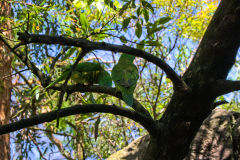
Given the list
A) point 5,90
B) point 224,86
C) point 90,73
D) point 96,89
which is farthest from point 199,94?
point 5,90

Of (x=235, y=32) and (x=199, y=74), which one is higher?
(x=235, y=32)

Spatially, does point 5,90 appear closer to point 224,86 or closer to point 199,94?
point 199,94

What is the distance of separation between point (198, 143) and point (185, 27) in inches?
64.2

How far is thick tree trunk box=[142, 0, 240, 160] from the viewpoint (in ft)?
3.22

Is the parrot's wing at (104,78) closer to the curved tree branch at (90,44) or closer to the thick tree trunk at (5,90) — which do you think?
the curved tree branch at (90,44)

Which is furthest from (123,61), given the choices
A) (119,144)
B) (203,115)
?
(119,144)

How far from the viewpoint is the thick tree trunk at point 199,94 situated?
98cm

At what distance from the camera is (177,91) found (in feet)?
Result: 3.28

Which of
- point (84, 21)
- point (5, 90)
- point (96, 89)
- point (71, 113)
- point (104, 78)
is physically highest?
point (5, 90)

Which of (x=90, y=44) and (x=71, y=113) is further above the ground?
(x=90, y=44)

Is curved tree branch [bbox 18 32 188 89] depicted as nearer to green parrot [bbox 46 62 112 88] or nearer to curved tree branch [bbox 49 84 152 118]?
curved tree branch [bbox 49 84 152 118]

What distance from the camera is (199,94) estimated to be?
0.99m

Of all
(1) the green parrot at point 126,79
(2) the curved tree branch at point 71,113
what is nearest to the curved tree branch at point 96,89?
(1) the green parrot at point 126,79

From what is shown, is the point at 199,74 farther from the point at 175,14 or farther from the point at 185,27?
the point at 175,14
